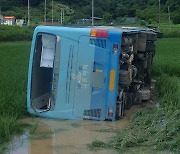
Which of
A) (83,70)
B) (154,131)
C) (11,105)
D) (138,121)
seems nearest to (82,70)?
(83,70)

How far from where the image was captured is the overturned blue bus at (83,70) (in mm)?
7105

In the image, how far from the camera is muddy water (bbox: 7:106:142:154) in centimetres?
563

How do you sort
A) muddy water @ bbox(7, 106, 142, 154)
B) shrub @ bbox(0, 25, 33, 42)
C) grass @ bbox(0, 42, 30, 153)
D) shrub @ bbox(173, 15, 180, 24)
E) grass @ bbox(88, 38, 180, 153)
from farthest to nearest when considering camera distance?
shrub @ bbox(173, 15, 180, 24) < shrub @ bbox(0, 25, 33, 42) < grass @ bbox(0, 42, 30, 153) < muddy water @ bbox(7, 106, 142, 154) < grass @ bbox(88, 38, 180, 153)

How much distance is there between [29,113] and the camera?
299 inches

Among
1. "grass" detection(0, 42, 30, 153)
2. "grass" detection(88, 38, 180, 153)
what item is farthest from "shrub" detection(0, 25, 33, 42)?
"grass" detection(88, 38, 180, 153)

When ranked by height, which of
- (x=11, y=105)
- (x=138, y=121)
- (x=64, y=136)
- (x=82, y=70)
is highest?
(x=82, y=70)

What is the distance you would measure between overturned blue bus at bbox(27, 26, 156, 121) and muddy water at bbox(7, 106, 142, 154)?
0.74 feet

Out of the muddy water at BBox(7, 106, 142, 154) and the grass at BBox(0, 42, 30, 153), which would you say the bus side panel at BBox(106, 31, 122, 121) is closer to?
the muddy water at BBox(7, 106, 142, 154)

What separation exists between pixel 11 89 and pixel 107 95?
90.0 inches

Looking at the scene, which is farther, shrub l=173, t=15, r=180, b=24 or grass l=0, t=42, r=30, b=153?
shrub l=173, t=15, r=180, b=24

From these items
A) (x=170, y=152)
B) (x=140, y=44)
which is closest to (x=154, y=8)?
(x=140, y=44)

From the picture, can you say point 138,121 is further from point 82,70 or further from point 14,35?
point 14,35

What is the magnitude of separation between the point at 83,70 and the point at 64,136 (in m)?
1.37

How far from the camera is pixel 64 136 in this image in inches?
251
